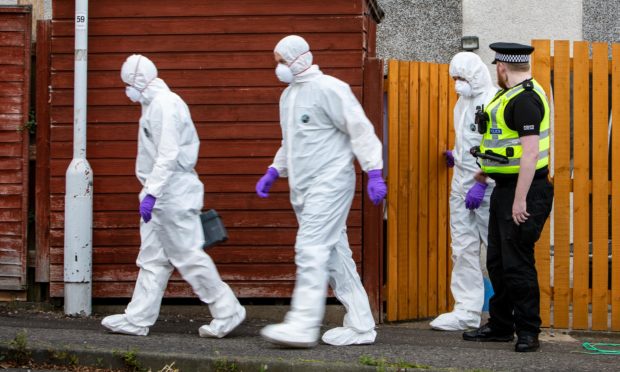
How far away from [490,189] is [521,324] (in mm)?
1416

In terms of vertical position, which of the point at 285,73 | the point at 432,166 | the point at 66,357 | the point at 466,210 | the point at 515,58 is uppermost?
the point at 515,58

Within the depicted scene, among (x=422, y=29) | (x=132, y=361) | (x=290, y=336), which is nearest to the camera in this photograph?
(x=132, y=361)

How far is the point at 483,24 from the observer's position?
12312 mm

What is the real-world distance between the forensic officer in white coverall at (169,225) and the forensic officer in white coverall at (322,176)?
28.0 inches

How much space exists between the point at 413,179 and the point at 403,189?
0.13m

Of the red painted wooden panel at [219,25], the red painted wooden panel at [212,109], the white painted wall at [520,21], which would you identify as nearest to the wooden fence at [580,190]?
the red painted wooden panel at [219,25]

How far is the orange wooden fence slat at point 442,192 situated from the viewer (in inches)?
352

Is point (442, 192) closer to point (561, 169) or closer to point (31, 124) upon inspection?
point (561, 169)

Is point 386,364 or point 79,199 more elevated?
point 79,199

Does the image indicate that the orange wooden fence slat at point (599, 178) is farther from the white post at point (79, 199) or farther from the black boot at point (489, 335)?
the white post at point (79, 199)

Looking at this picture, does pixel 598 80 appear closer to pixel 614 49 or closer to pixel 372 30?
pixel 614 49

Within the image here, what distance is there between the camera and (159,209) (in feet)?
23.8

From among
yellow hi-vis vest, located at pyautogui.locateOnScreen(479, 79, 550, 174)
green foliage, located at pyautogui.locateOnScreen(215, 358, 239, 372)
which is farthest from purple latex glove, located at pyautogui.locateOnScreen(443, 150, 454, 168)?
green foliage, located at pyautogui.locateOnScreen(215, 358, 239, 372)

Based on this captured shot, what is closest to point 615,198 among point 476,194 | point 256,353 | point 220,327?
point 476,194
